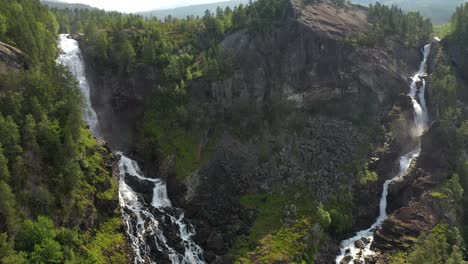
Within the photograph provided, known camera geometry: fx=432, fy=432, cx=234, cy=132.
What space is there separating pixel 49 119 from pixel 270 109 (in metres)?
52.0

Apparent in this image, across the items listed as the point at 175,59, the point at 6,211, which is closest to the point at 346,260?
the point at 6,211

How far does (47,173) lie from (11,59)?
65.5 feet

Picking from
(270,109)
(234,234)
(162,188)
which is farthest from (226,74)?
(234,234)

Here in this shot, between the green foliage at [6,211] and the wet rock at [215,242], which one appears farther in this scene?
the wet rock at [215,242]

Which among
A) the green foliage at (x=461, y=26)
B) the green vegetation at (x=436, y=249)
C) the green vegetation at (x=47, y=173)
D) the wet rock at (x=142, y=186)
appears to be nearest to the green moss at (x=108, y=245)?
the green vegetation at (x=47, y=173)

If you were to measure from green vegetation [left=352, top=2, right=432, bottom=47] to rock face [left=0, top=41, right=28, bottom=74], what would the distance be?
265ft

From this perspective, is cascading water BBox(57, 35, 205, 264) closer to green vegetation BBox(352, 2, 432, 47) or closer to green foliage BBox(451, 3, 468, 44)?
green vegetation BBox(352, 2, 432, 47)

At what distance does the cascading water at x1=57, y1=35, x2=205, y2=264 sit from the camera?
216 feet

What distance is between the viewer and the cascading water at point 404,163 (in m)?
73.6

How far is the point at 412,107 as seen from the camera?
342 feet

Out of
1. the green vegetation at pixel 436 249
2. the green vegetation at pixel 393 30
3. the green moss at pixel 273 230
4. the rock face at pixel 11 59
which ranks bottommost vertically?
the green moss at pixel 273 230

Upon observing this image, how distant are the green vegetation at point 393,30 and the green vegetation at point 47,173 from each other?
254 ft

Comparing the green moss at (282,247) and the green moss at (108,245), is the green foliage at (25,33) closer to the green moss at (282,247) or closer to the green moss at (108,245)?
the green moss at (108,245)

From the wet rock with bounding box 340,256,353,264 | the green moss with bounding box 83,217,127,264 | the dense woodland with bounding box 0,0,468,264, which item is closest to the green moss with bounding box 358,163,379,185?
the dense woodland with bounding box 0,0,468,264
